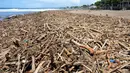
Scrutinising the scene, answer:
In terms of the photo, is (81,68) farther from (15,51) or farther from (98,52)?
(15,51)

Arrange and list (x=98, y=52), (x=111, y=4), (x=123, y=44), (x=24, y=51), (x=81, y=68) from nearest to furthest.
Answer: (x=81, y=68)
(x=98, y=52)
(x=24, y=51)
(x=123, y=44)
(x=111, y=4)

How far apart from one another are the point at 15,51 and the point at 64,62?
2.28 m

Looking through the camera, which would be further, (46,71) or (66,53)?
(66,53)

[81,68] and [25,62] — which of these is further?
[25,62]

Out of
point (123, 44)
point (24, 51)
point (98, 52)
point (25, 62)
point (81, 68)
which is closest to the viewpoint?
point (81, 68)

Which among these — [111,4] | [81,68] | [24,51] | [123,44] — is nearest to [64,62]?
[81,68]

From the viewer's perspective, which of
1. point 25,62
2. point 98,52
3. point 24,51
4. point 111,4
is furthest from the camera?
point 111,4

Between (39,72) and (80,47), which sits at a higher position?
(80,47)

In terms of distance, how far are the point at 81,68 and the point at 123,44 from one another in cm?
266

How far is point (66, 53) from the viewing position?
17.9ft

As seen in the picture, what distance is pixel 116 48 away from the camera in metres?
6.20

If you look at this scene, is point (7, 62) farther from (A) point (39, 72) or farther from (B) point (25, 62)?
(A) point (39, 72)

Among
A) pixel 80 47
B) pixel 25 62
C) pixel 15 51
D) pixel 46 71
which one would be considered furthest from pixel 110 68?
pixel 15 51

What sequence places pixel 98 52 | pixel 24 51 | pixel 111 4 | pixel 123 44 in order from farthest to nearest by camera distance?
pixel 111 4, pixel 123 44, pixel 24 51, pixel 98 52
